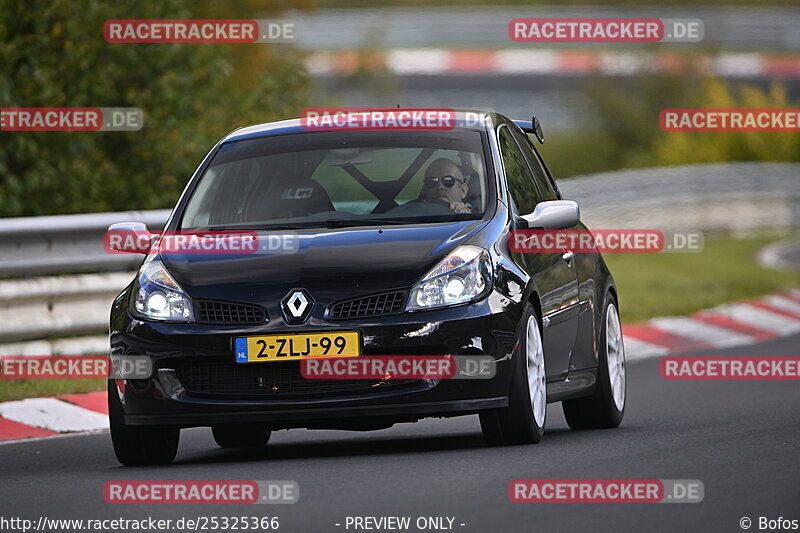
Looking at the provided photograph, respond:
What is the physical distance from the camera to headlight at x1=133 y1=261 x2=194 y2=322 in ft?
28.0

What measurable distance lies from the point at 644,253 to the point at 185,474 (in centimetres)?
1942

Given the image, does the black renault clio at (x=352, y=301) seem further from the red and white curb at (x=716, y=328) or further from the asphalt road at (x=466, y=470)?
the red and white curb at (x=716, y=328)

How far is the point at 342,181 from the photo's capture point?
9500 millimetres

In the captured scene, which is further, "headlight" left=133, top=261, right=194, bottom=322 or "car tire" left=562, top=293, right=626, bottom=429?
"car tire" left=562, top=293, right=626, bottom=429

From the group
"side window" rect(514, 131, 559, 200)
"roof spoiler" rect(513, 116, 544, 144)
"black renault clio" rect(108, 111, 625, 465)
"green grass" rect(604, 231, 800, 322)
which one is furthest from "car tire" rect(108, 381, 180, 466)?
"green grass" rect(604, 231, 800, 322)

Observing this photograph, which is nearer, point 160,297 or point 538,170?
A: point 160,297

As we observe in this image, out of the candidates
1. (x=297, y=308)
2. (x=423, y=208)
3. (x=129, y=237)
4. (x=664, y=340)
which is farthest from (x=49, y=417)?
(x=664, y=340)

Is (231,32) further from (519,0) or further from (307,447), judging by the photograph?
(519,0)

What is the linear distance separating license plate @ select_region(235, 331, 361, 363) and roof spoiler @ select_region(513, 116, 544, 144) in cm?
262

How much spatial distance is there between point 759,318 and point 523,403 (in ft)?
37.9

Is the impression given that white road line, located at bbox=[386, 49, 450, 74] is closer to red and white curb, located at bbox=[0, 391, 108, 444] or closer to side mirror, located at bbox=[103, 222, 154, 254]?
red and white curb, located at bbox=[0, 391, 108, 444]

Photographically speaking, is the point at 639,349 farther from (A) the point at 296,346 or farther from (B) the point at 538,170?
(A) the point at 296,346

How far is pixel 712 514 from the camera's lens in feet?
21.4

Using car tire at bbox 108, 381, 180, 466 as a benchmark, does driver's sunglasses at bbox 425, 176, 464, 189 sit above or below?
above
